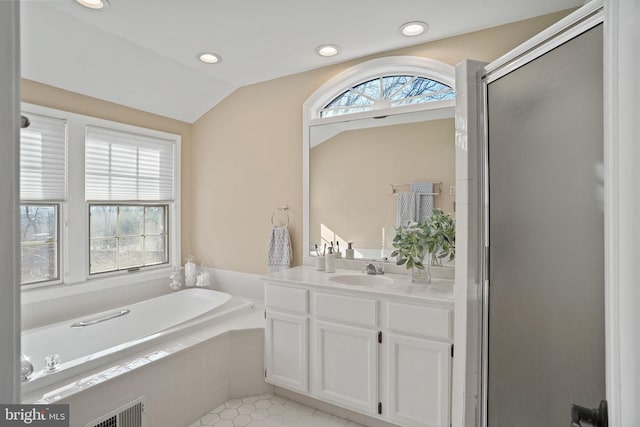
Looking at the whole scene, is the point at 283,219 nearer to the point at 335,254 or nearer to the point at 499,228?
the point at 335,254

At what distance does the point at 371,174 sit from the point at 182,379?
1.99 meters

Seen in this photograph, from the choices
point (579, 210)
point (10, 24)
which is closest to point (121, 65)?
point (10, 24)

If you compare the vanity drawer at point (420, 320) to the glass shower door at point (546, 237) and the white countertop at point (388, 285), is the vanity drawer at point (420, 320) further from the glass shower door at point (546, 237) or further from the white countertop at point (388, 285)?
the glass shower door at point (546, 237)

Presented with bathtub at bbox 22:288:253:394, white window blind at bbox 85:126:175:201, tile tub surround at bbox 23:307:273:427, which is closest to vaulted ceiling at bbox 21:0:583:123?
white window blind at bbox 85:126:175:201

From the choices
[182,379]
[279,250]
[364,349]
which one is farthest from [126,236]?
[364,349]

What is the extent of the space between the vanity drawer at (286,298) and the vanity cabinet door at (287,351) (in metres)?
0.06

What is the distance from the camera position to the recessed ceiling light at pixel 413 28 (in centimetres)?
217

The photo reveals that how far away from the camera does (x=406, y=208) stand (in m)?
2.51

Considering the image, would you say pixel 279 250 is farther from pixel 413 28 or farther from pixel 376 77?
pixel 413 28

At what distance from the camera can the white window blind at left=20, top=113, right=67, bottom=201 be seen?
8.02ft

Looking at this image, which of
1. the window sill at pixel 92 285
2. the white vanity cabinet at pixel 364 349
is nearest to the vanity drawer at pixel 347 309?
the white vanity cabinet at pixel 364 349

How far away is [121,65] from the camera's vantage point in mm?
2646

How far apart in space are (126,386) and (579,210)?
89.8 inches

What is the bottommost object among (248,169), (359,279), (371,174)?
(359,279)
